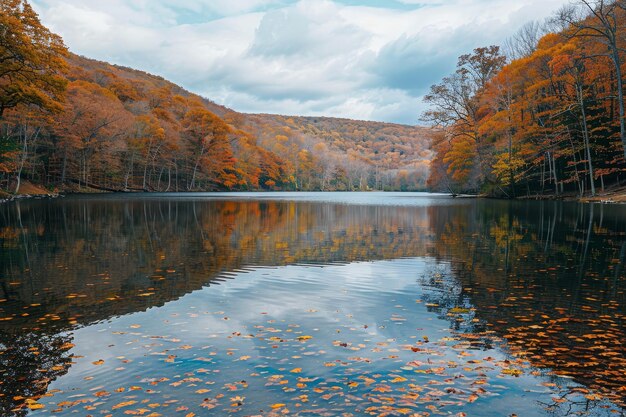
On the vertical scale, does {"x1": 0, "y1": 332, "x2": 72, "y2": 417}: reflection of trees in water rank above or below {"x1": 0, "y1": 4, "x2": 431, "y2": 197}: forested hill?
below

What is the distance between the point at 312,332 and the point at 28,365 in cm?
382

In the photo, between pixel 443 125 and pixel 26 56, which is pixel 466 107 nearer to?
pixel 443 125

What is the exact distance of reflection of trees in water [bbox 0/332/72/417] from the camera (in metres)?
4.92

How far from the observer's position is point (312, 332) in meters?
7.12

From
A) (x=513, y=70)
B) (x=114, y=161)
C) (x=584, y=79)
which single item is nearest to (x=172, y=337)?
(x=584, y=79)

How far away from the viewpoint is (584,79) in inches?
1687

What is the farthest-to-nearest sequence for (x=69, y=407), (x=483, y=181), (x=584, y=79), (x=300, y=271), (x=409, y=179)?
(x=409, y=179)
(x=483, y=181)
(x=584, y=79)
(x=300, y=271)
(x=69, y=407)

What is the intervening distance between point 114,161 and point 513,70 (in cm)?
5607

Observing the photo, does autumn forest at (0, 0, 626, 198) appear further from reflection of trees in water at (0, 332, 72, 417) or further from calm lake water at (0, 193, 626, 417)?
reflection of trees in water at (0, 332, 72, 417)

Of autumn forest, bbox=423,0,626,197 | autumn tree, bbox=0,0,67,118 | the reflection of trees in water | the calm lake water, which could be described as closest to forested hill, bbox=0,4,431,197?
autumn tree, bbox=0,0,67,118

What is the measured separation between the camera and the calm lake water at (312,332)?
4.93m

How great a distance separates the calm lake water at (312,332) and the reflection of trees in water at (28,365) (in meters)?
0.03

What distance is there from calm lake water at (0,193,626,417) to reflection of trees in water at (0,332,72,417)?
26mm

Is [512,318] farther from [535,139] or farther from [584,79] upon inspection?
[535,139]
